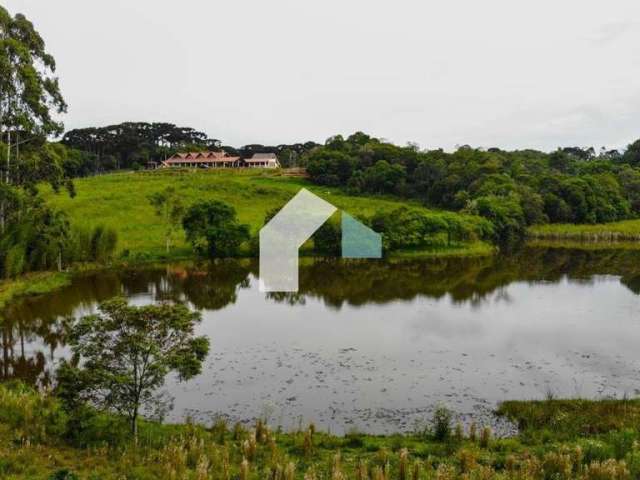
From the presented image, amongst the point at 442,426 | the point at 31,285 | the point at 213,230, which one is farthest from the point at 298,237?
the point at 442,426

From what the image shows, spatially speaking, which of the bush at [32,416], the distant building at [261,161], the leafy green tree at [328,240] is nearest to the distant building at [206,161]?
the distant building at [261,161]

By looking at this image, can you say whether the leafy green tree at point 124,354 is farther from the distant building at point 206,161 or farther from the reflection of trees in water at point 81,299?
the distant building at point 206,161

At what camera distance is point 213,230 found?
40.8 m

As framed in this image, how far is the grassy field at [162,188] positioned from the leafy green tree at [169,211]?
2.95ft

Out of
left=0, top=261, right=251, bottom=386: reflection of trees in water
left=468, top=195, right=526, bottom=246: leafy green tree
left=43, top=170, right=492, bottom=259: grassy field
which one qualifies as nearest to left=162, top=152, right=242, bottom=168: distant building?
left=43, top=170, right=492, bottom=259: grassy field

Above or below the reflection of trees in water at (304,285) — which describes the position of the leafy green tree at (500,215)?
above

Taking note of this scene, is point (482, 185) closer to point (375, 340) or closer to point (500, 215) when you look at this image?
point (500, 215)

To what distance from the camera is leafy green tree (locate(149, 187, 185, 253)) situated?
42.9 metres

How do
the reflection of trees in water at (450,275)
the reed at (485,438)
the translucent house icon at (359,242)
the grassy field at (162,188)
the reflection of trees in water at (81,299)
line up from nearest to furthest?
the reed at (485,438) < the reflection of trees in water at (81,299) < the reflection of trees in water at (450,275) < the translucent house icon at (359,242) < the grassy field at (162,188)

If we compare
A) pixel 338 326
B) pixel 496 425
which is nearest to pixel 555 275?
pixel 338 326

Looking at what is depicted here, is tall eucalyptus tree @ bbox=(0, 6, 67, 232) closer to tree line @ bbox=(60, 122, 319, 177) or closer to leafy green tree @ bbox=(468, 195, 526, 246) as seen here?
leafy green tree @ bbox=(468, 195, 526, 246)

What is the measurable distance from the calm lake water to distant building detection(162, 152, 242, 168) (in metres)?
53.1

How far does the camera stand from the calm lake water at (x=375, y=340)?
15.4 metres

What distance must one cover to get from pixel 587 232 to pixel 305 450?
58.8 meters
